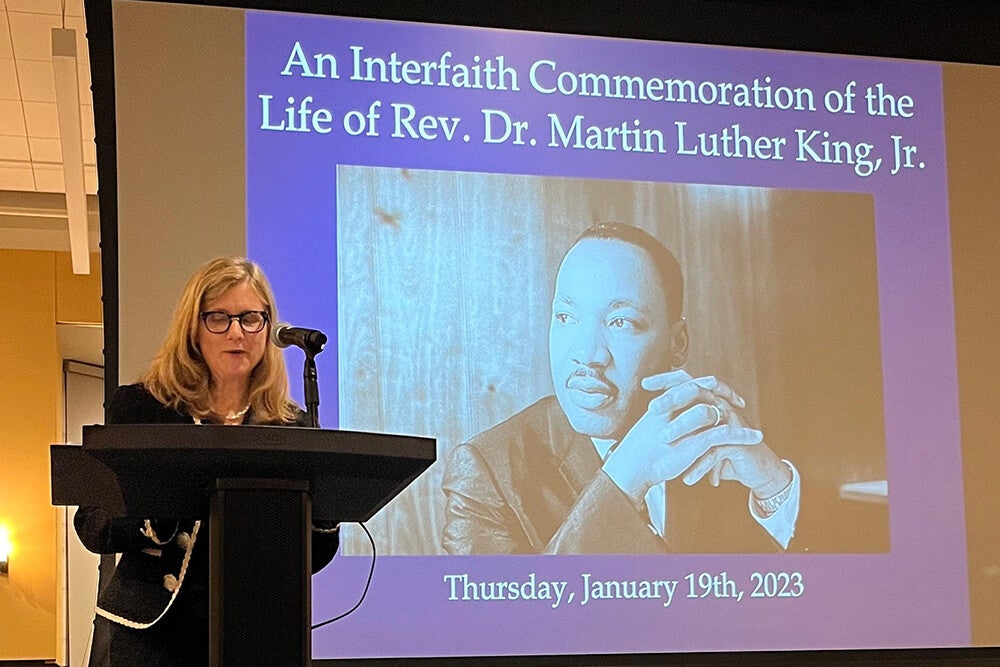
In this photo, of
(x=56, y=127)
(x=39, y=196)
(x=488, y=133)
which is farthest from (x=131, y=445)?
(x=39, y=196)

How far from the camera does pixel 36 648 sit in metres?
7.62

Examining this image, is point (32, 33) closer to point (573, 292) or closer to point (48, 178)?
point (48, 178)

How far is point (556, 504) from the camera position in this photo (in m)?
3.41

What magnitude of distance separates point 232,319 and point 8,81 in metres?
4.14

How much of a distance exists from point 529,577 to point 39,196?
4.70 m

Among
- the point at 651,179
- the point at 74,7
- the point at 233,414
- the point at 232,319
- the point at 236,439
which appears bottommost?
the point at 236,439

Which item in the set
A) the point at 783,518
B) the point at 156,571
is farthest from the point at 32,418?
the point at 156,571

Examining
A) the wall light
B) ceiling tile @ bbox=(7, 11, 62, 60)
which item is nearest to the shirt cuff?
ceiling tile @ bbox=(7, 11, 62, 60)

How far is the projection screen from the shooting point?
333 cm

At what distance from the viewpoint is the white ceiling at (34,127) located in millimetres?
5008

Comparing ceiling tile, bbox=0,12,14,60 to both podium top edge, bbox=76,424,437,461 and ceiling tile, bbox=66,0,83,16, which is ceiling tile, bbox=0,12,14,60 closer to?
ceiling tile, bbox=66,0,83,16

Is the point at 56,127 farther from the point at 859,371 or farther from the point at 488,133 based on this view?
the point at 859,371

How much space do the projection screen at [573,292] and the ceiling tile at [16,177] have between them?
3481mm

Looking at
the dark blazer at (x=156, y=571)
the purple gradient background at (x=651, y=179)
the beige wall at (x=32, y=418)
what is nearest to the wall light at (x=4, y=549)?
the beige wall at (x=32, y=418)
